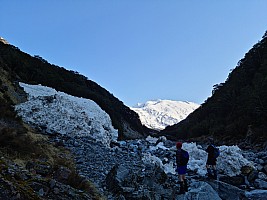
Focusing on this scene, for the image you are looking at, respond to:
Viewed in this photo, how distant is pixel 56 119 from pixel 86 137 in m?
2.60

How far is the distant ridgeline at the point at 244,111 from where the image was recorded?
39.4 metres

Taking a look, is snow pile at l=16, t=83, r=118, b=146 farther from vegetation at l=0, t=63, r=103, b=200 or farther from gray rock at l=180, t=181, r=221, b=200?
gray rock at l=180, t=181, r=221, b=200

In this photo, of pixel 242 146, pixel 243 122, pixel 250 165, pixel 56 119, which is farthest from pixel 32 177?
pixel 243 122

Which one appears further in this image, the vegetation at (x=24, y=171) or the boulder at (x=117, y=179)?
the boulder at (x=117, y=179)

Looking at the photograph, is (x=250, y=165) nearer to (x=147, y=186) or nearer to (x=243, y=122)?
(x=147, y=186)

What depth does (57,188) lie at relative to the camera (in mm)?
7340

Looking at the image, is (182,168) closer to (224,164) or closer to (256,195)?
(256,195)

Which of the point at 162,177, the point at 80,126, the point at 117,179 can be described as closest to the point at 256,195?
the point at 162,177

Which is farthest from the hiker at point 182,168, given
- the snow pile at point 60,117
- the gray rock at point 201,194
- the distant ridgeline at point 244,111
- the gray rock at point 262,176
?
the distant ridgeline at point 244,111

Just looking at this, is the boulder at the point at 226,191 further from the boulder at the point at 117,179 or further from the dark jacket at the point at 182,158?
the boulder at the point at 117,179

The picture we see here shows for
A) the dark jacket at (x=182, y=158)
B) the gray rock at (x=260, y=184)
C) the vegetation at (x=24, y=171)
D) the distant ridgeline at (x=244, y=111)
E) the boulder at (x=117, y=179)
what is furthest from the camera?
the distant ridgeline at (x=244, y=111)

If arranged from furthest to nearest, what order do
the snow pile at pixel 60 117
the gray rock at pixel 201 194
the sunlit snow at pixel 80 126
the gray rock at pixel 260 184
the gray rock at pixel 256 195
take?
the snow pile at pixel 60 117
the sunlit snow at pixel 80 126
the gray rock at pixel 260 184
the gray rock at pixel 256 195
the gray rock at pixel 201 194

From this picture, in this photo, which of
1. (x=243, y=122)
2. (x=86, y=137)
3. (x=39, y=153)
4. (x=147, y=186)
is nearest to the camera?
(x=147, y=186)

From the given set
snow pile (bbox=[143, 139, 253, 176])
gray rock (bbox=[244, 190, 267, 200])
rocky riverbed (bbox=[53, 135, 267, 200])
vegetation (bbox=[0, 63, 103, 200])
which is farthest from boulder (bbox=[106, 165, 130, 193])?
gray rock (bbox=[244, 190, 267, 200])
